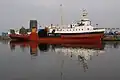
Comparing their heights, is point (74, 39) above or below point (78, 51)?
above

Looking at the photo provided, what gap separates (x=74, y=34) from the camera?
2189 inches

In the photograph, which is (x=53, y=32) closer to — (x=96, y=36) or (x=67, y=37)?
(x=67, y=37)

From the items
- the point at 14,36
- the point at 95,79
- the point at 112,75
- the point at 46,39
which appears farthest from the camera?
the point at 14,36

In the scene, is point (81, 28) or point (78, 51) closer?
point (78, 51)

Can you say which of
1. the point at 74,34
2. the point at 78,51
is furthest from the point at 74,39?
the point at 78,51

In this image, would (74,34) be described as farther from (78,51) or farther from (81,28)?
(78,51)

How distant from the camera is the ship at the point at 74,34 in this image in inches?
2158

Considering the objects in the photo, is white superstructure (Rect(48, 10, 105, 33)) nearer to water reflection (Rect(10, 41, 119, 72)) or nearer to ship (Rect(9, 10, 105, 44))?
ship (Rect(9, 10, 105, 44))

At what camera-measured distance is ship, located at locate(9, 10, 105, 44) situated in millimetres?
54812

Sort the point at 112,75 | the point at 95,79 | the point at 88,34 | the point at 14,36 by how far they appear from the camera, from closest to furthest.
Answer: the point at 95,79 → the point at 112,75 → the point at 88,34 → the point at 14,36

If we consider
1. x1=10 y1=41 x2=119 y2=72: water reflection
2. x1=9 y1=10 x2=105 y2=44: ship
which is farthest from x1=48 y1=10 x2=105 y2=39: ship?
x1=10 y1=41 x2=119 y2=72: water reflection

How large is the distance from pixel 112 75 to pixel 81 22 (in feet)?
140

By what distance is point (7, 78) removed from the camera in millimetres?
14062

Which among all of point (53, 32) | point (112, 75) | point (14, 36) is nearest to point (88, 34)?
point (53, 32)
